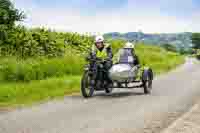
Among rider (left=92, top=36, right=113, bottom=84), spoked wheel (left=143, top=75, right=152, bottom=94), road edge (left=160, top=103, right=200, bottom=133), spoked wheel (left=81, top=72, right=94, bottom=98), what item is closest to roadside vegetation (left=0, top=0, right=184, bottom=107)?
spoked wheel (left=81, top=72, right=94, bottom=98)

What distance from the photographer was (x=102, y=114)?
1290cm

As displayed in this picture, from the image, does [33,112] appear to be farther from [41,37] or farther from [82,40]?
[82,40]

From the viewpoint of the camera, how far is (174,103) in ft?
52.5

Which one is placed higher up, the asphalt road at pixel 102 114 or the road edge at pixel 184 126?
the road edge at pixel 184 126

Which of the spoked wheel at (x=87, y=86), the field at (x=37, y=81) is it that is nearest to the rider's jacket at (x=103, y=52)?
the spoked wheel at (x=87, y=86)

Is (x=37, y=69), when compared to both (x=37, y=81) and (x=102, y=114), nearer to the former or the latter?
(x=37, y=81)

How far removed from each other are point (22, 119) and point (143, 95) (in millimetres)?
7596

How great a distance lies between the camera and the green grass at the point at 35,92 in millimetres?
16364

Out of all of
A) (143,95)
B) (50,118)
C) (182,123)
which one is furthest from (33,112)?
(143,95)

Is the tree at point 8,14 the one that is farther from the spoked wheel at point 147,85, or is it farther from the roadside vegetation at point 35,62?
the spoked wheel at point 147,85

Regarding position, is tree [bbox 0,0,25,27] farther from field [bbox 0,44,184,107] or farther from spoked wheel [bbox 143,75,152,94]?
spoked wheel [bbox 143,75,152,94]

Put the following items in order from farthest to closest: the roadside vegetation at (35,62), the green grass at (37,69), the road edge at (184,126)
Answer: the green grass at (37,69) → the roadside vegetation at (35,62) → the road edge at (184,126)

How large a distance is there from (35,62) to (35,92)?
949 centimetres

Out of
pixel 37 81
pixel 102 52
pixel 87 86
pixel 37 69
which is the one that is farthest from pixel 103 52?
pixel 37 69
